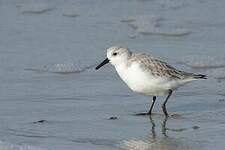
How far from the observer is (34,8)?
468 inches

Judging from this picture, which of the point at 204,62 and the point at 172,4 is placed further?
the point at 172,4

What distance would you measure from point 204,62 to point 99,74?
1.28 m

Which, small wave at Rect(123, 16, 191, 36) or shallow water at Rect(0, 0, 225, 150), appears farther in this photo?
small wave at Rect(123, 16, 191, 36)

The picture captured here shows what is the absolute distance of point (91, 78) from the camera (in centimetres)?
898

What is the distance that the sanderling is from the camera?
25.8ft

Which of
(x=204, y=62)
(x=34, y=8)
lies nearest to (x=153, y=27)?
(x=204, y=62)

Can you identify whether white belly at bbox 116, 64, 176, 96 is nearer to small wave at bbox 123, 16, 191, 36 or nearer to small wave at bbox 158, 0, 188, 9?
small wave at bbox 123, 16, 191, 36

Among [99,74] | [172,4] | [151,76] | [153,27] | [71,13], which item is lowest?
[99,74]

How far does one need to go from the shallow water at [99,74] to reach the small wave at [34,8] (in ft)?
0.05

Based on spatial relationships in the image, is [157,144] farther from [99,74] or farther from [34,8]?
[34,8]

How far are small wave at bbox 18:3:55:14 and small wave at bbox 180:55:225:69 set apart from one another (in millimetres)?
3035

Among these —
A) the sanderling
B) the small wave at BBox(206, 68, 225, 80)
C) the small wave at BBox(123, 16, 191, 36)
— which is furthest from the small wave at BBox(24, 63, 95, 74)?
the small wave at BBox(123, 16, 191, 36)

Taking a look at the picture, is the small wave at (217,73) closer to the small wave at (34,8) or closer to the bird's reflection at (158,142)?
the bird's reflection at (158,142)

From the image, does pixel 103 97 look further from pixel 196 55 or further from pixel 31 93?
pixel 196 55
